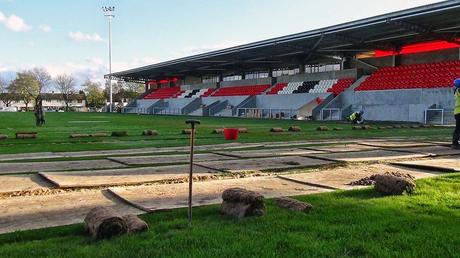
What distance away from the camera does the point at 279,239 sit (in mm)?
4434

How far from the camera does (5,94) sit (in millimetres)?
132125

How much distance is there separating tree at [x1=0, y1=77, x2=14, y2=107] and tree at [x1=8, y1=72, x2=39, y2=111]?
1547 millimetres

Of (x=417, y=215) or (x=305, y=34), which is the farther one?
(x=305, y=34)

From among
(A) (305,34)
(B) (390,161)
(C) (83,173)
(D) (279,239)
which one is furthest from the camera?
(A) (305,34)

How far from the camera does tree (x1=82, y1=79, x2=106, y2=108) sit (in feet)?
438

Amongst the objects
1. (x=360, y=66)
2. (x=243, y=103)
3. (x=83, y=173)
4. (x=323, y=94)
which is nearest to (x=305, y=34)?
(x=323, y=94)

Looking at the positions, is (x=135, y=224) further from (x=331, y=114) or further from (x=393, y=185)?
(x=331, y=114)

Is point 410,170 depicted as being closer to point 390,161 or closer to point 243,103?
point 390,161

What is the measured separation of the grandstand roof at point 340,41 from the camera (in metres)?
35.9

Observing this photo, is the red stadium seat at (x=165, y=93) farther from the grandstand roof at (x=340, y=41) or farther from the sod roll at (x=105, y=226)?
the sod roll at (x=105, y=226)

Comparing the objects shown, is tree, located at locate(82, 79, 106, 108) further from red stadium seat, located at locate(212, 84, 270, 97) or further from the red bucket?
the red bucket

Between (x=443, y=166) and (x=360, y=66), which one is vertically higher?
(x=360, y=66)

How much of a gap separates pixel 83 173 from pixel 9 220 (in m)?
3.36

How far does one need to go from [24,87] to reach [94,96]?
57.9 ft
